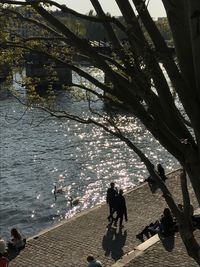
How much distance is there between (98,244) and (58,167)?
26.4 metres

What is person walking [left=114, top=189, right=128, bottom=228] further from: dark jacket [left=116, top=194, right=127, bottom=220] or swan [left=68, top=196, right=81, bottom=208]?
swan [left=68, top=196, right=81, bottom=208]

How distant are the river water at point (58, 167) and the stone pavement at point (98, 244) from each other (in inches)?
195

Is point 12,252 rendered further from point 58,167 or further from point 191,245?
point 58,167

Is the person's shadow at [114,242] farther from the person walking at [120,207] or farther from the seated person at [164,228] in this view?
the seated person at [164,228]

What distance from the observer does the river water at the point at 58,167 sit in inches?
1264

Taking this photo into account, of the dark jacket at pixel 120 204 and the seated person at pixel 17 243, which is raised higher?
the dark jacket at pixel 120 204

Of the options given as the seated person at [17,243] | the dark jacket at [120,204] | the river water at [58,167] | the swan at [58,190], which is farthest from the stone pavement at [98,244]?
the swan at [58,190]

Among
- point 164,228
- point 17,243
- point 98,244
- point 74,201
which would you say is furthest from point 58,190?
point 164,228

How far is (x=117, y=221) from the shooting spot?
20688 millimetres

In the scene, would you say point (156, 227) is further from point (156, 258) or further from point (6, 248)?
point (6, 248)

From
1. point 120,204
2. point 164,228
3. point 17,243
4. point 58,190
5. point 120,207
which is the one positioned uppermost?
point 120,204

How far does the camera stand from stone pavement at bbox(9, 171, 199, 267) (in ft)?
51.6

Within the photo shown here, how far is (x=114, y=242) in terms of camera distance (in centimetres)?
1830

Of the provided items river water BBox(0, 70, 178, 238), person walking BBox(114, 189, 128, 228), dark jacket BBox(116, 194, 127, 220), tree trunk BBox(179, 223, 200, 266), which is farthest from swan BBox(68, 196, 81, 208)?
tree trunk BBox(179, 223, 200, 266)
